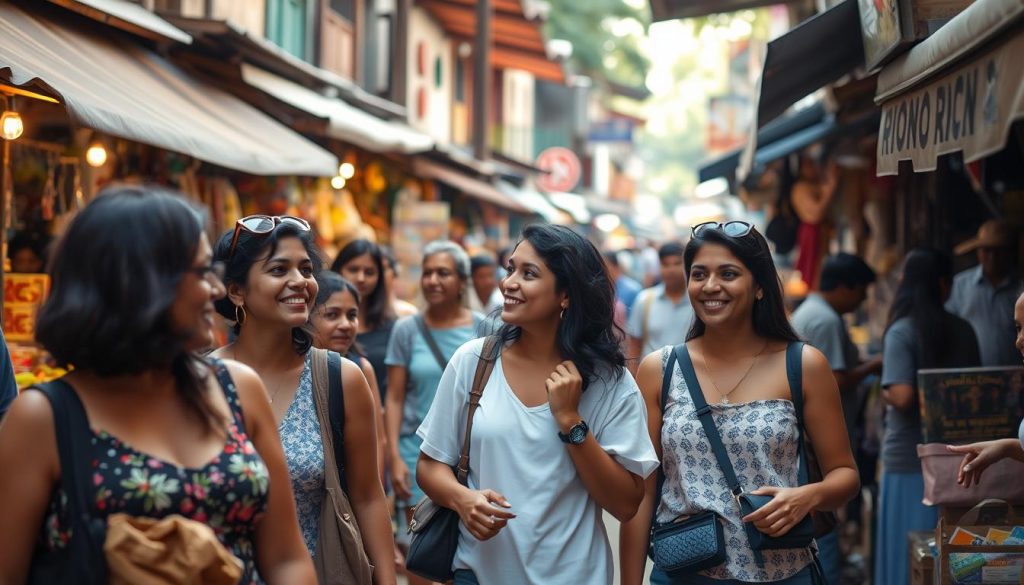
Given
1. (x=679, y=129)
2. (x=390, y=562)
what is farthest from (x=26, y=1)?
(x=679, y=129)

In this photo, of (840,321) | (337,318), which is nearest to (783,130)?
(840,321)

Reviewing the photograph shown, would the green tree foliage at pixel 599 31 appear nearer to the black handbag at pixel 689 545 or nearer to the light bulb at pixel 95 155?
the light bulb at pixel 95 155

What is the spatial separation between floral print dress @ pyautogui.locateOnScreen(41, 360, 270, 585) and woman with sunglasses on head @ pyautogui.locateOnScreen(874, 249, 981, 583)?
5.03 meters

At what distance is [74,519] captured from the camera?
2.94 m

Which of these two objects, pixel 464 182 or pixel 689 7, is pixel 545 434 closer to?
pixel 689 7

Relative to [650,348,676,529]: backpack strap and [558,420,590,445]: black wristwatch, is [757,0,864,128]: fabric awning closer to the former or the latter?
[650,348,676,529]: backpack strap

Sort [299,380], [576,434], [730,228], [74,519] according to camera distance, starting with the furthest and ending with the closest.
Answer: [730,228] → [299,380] → [576,434] → [74,519]

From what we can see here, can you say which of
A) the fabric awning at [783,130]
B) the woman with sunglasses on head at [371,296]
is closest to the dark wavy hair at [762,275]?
the woman with sunglasses on head at [371,296]

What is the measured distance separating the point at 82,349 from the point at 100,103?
5562 mm

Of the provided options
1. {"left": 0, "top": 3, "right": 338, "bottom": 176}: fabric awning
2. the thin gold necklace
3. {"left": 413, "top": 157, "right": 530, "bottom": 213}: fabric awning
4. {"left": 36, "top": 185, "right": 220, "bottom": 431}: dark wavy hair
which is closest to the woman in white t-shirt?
the thin gold necklace

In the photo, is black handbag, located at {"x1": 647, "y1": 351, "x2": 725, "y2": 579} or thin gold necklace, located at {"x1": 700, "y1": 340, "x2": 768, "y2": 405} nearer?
black handbag, located at {"x1": 647, "y1": 351, "x2": 725, "y2": 579}

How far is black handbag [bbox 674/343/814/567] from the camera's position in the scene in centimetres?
488

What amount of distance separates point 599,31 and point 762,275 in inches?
1425

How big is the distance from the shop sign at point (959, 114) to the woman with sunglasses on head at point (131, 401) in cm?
236
